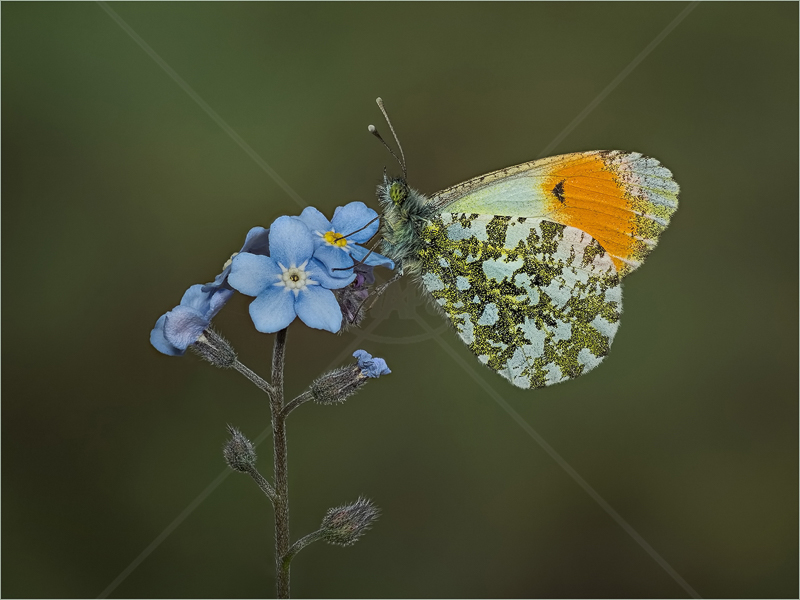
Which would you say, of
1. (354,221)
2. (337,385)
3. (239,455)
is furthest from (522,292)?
(239,455)

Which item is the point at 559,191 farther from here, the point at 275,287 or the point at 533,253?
the point at 275,287

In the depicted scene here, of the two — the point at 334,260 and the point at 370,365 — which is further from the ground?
the point at 334,260

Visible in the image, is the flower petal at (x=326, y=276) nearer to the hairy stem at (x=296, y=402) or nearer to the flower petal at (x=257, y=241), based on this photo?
the flower petal at (x=257, y=241)

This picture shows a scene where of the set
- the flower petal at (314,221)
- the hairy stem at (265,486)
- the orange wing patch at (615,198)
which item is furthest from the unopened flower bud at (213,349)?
the orange wing patch at (615,198)

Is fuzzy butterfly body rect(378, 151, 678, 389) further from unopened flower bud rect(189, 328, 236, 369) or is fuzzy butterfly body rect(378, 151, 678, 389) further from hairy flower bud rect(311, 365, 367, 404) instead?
unopened flower bud rect(189, 328, 236, 369)

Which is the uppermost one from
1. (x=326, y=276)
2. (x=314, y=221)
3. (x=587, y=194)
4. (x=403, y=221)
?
(x=403, y=221)
